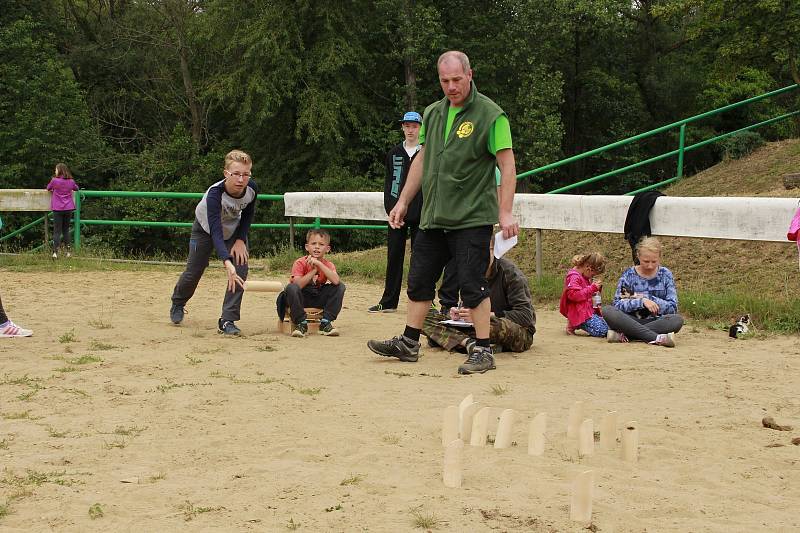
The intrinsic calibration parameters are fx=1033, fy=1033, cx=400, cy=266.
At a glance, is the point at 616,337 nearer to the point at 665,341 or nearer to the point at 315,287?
the point at 665,341

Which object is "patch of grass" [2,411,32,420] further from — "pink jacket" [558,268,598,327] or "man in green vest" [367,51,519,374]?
"pink jacket" [558,268,598,327]

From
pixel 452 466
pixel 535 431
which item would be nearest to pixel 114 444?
pixel 452 466

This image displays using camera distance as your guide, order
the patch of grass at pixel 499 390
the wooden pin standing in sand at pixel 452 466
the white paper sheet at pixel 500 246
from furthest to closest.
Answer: the white paper sheet at pixel 500 246 < the patch of grass at pixel 499 390 < the wooden pin standing in sand at pixel 452 466

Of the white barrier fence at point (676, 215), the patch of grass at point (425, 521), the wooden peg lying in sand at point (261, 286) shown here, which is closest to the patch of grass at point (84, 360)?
the wooden peg lying in sand at point (261, 286)

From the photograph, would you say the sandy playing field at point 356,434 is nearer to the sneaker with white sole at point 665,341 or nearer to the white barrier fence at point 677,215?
the sneaker with white sole at point 665,341

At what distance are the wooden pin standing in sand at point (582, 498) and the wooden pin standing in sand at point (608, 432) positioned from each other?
1102 millimetres

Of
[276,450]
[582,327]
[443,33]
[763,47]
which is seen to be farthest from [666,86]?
[276,450]

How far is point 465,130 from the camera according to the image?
23.9 feet

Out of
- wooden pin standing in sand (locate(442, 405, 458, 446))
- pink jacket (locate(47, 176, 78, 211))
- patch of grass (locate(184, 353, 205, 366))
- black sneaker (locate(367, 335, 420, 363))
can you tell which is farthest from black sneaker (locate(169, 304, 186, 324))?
pink jacket (locate(47, 176, 78, 211))

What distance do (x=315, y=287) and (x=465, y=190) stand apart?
2.52m

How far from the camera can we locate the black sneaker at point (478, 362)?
7.37 meters

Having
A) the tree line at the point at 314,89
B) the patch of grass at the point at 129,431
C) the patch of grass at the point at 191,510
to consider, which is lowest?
the patch of grass at the point at 129,431

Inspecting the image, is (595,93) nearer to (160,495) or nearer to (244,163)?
(244,163)

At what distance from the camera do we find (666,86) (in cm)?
3481
